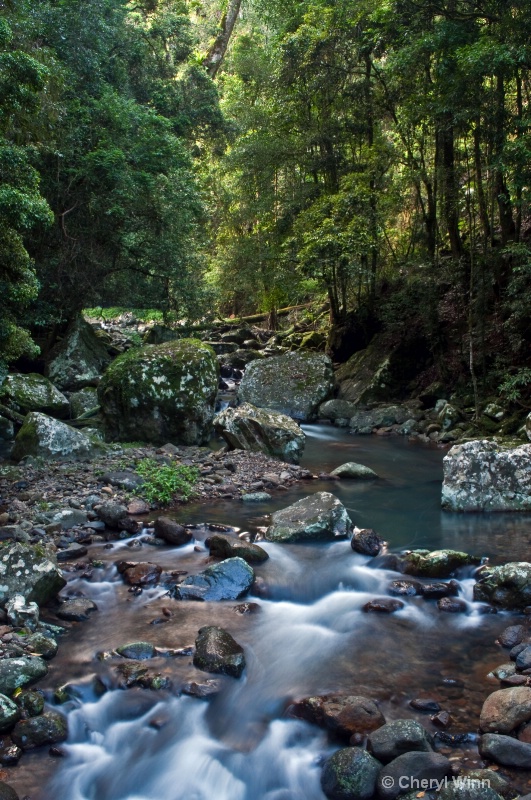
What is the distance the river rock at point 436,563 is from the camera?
661 cm

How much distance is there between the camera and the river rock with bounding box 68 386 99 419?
1434cm

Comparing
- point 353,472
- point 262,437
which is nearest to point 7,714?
point 353,472

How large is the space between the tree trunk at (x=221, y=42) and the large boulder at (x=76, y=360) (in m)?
12.3

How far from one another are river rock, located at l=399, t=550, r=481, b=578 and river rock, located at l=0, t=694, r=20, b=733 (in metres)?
4.09

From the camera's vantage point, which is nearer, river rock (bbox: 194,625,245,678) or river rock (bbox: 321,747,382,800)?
river rock (bbox: 321,747,382,800)

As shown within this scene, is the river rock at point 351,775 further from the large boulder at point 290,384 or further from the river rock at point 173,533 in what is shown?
the large boulder at point 290,384

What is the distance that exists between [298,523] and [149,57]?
1662 centimetres

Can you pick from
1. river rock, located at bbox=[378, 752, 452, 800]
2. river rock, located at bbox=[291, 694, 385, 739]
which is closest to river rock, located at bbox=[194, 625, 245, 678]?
river rock, located at bbox=[291, 694, 385, 739]

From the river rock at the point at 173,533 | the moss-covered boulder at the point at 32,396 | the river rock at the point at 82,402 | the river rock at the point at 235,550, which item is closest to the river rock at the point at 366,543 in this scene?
the river rock at the point at 235,550

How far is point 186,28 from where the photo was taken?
788 inches

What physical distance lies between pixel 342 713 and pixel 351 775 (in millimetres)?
540

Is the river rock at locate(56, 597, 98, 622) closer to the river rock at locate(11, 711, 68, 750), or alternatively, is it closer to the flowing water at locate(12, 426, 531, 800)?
the flowing water at locate(12, 426, 531, 800)

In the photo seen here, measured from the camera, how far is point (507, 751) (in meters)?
3.85

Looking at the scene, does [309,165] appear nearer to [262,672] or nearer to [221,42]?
[221,42]
